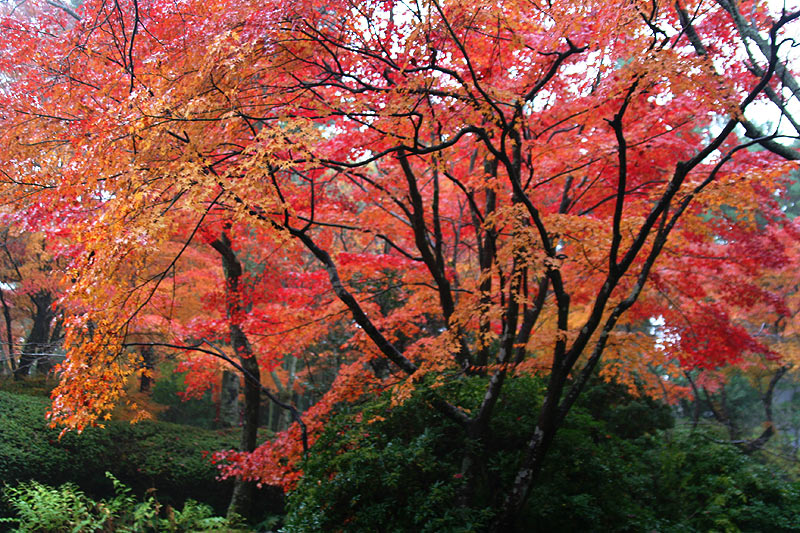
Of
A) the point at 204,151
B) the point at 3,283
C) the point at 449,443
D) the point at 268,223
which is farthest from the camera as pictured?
the point at 3,283

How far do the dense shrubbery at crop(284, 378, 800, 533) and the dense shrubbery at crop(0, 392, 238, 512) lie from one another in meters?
6.11

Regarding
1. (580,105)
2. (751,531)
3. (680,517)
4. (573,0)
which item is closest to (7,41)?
(573,0)

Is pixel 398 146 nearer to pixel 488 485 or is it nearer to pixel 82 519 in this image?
pixel 488 485

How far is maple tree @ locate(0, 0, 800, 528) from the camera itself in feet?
11.5

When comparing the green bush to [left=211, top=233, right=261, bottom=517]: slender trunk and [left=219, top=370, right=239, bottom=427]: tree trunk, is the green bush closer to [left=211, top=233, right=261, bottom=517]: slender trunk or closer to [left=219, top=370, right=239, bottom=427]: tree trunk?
[left=211, top=233, right=261, bottom=517]: slender trunk

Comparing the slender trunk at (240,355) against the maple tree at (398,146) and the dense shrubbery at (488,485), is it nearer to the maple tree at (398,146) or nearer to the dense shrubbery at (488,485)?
the maple tree at (398,146)

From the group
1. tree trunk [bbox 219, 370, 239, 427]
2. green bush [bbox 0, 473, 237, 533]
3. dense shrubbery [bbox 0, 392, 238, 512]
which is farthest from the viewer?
tree trunk [bbox 219, 370, 239, 427]

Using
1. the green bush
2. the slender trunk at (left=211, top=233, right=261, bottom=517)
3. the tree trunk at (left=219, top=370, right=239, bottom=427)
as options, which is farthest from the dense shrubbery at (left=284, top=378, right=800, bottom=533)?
the tree trunk at (left=219, top=370, right=239, bottom=427)

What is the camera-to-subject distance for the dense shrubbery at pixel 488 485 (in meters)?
4.17

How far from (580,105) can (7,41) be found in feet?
22.4

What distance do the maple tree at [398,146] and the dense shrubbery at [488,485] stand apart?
272 millimetres

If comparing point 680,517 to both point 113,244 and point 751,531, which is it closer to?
point 751,531

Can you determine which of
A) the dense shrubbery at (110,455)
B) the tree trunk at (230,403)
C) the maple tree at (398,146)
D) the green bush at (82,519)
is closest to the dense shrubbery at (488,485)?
the maple tree at (398,146)

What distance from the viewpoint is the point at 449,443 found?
502 centimetres
